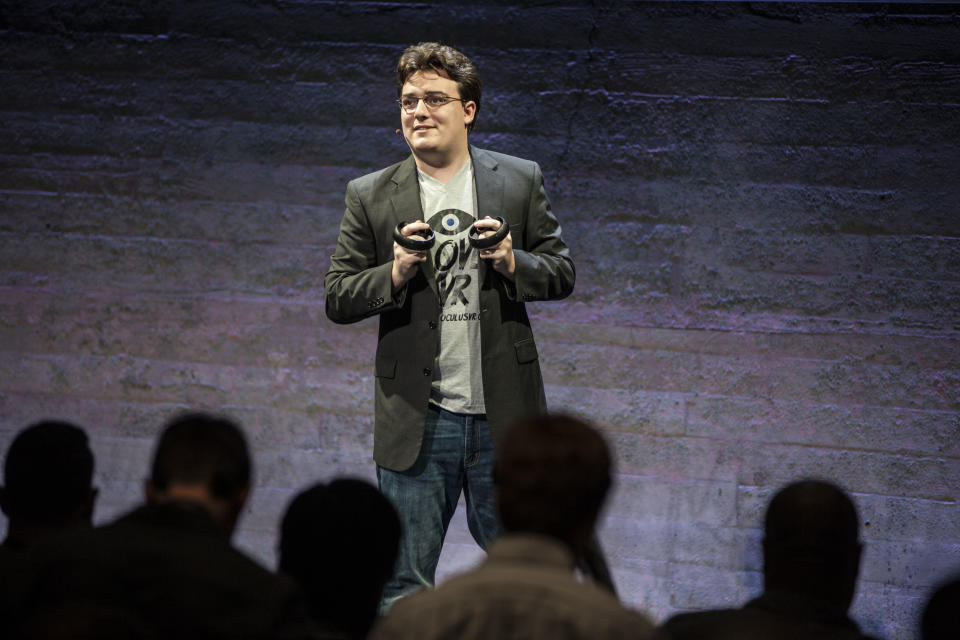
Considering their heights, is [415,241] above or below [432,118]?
below

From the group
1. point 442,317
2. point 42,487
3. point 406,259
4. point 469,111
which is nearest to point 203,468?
point 42,487

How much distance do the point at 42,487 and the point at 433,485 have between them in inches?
37.8

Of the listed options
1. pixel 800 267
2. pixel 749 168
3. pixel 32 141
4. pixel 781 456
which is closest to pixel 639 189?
pixel 749 168

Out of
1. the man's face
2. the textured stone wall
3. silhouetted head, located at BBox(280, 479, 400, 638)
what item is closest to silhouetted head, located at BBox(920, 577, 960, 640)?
silhouetted head, located at BBox(280, 479, 400, 638)

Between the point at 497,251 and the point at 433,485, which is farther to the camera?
Result: the point at 433,485

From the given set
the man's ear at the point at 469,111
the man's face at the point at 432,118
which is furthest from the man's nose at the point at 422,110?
the man's ear at the point at 469,111

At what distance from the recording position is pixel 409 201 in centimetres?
258

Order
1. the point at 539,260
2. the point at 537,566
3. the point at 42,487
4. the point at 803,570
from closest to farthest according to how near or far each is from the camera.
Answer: the point at 537,566 → the point at 803,570 → the point at 42,487 → the point at 539,260

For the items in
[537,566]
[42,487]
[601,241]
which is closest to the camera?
[537,566]

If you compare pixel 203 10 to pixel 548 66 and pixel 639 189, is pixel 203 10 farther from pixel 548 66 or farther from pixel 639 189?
pixel 639 189

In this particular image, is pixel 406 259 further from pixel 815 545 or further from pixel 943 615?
pixel 943 615

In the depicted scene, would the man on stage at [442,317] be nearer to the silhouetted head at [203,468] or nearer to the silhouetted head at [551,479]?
the silhouetted head at [203,468]

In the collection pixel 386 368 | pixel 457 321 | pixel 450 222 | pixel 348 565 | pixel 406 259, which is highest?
pixel 450 222

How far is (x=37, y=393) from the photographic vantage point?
3895 mm
